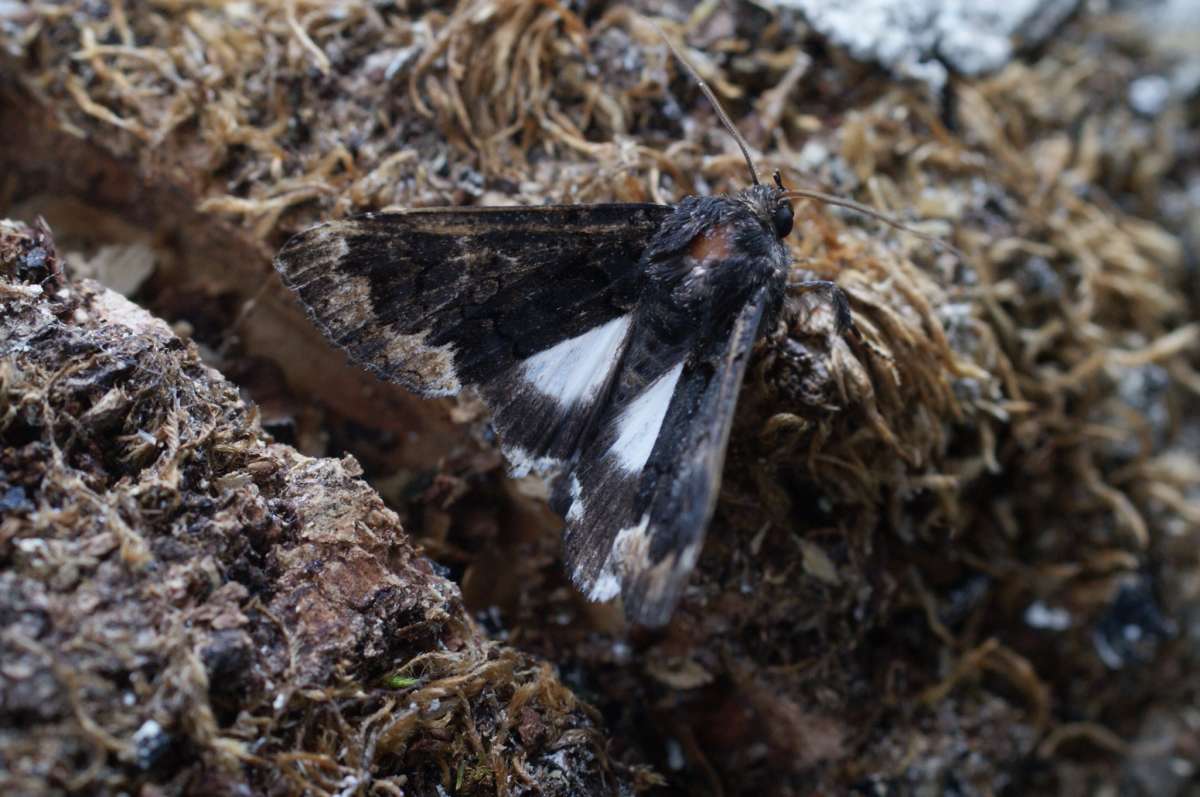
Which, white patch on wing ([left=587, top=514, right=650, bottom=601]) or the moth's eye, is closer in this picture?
white patch on wing ([left=587, top=514, right=650, bottom=601])

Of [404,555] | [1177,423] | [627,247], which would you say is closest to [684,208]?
[627,247]

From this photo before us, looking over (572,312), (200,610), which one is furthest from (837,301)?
(200,610)

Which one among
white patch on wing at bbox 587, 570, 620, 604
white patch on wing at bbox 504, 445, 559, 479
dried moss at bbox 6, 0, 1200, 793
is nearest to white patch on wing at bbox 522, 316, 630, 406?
white patch on wing at bbox 504, 445, 559, 479

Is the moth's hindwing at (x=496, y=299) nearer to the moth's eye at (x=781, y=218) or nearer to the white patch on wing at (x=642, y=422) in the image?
the white patch on wing at (x=642, y=422)

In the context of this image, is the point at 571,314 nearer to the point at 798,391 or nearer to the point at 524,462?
the point at 524,462

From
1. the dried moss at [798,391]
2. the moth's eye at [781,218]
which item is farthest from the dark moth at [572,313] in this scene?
the dried moss at [798,391]

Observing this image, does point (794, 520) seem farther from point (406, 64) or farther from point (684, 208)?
point (406, 64)

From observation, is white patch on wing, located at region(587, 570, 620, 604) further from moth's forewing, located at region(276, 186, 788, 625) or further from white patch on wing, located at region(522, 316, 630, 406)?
white patch on wing, located at region(522, 316, 630, 406)
